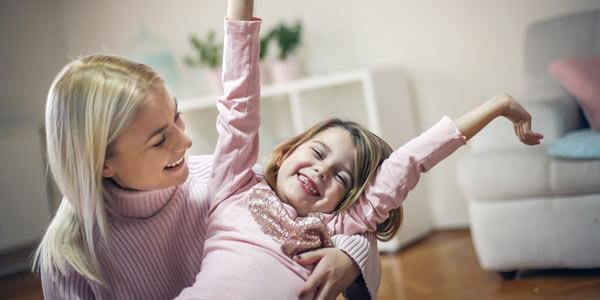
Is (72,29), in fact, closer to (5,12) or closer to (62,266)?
(5,12)

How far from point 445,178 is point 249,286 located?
4.79 feet

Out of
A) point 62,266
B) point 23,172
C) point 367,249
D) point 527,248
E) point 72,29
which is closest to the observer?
point 62,266

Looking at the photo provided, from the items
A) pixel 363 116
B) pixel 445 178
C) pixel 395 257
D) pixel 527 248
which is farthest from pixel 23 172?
pixel 527 248

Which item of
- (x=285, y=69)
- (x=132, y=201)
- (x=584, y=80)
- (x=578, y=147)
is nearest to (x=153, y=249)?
(x=132, y=201)

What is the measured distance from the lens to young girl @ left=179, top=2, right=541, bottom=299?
0.84 metres

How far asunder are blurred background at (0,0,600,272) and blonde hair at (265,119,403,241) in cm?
99

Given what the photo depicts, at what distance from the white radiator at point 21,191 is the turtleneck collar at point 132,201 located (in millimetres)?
1657

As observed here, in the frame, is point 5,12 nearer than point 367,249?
No

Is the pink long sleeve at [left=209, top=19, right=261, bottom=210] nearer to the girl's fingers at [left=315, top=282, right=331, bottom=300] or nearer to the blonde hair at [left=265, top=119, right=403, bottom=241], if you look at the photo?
the blonde hair at [left=265, top=119, right=403, bottom=241]

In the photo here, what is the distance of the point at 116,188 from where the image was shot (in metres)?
0.86

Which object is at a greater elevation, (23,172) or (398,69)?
(398,69)

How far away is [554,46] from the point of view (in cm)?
174

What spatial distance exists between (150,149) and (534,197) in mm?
1045

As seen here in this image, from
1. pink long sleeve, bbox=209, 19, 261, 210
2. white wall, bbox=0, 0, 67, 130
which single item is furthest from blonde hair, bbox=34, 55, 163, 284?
white wall, bbox=0, 0, 67, 130
